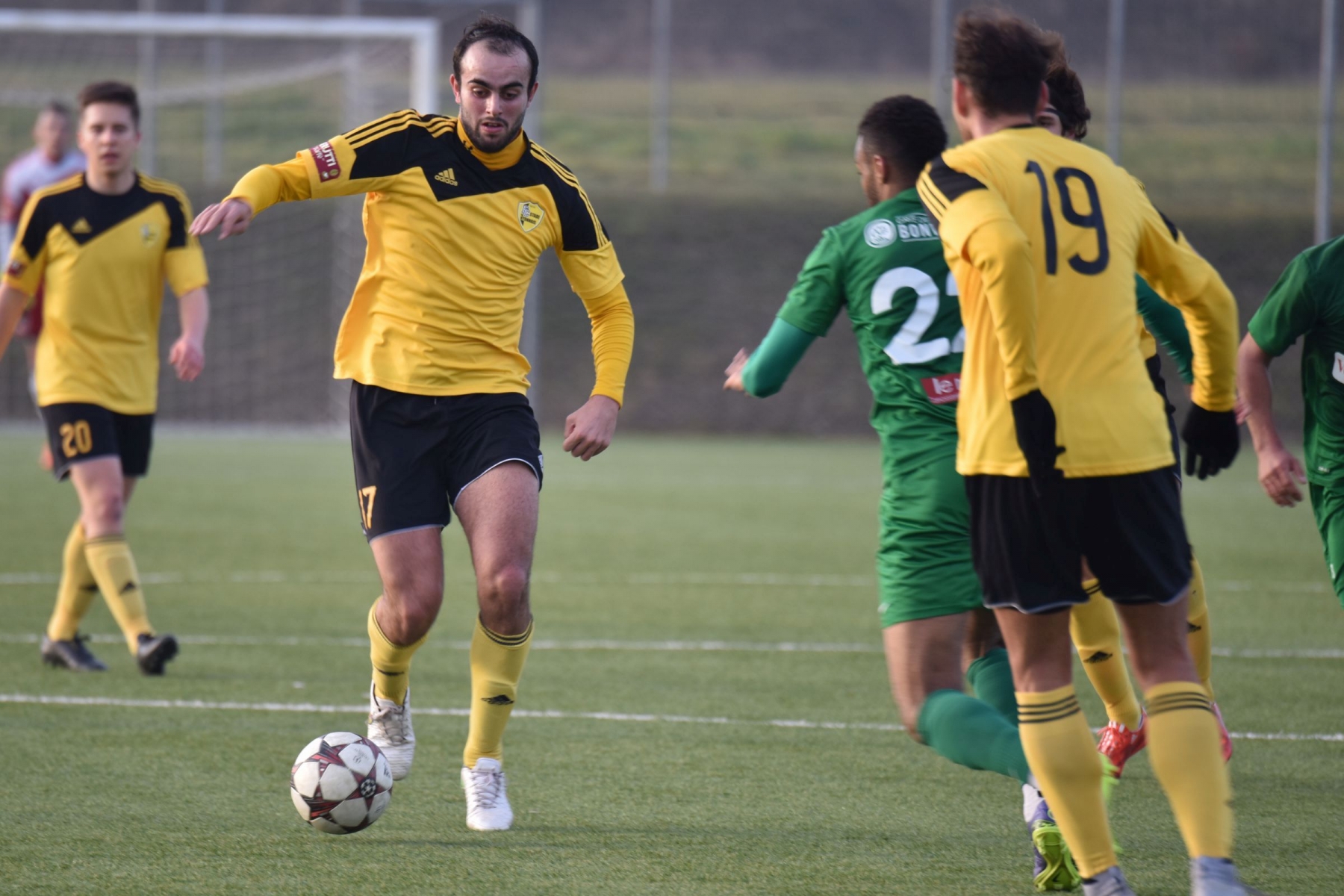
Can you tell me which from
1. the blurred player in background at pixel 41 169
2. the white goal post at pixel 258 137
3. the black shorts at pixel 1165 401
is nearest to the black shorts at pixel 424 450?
the black shorts at pixel 1165 401

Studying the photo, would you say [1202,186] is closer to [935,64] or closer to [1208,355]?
[935,64]

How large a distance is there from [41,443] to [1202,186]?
16.3m

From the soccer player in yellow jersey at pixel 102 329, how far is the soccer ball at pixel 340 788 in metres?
2.47

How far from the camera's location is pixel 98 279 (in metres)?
6.57

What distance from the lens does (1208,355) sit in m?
3.45

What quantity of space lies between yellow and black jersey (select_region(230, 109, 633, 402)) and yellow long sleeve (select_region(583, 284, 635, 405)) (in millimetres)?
53

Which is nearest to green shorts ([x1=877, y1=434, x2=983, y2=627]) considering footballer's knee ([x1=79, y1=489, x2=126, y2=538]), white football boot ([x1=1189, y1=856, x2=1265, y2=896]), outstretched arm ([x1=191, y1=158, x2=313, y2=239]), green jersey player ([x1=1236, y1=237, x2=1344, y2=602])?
white football boot ([x1=1189, y1=856, x2=1265, y2=896])

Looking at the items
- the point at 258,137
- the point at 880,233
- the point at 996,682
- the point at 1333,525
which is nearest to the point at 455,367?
the point at 880,233

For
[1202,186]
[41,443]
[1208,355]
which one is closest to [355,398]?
[1208,355]

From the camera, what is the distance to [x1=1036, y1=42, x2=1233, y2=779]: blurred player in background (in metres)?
4.15

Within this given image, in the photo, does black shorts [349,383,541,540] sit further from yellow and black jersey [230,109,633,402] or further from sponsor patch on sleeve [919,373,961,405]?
sponsor patch on sleeve [919,373,961,405]

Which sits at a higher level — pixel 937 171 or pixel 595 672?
pixel 937 171

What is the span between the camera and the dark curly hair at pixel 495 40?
4.35 meters

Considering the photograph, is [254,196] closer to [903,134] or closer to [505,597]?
[505,597]
